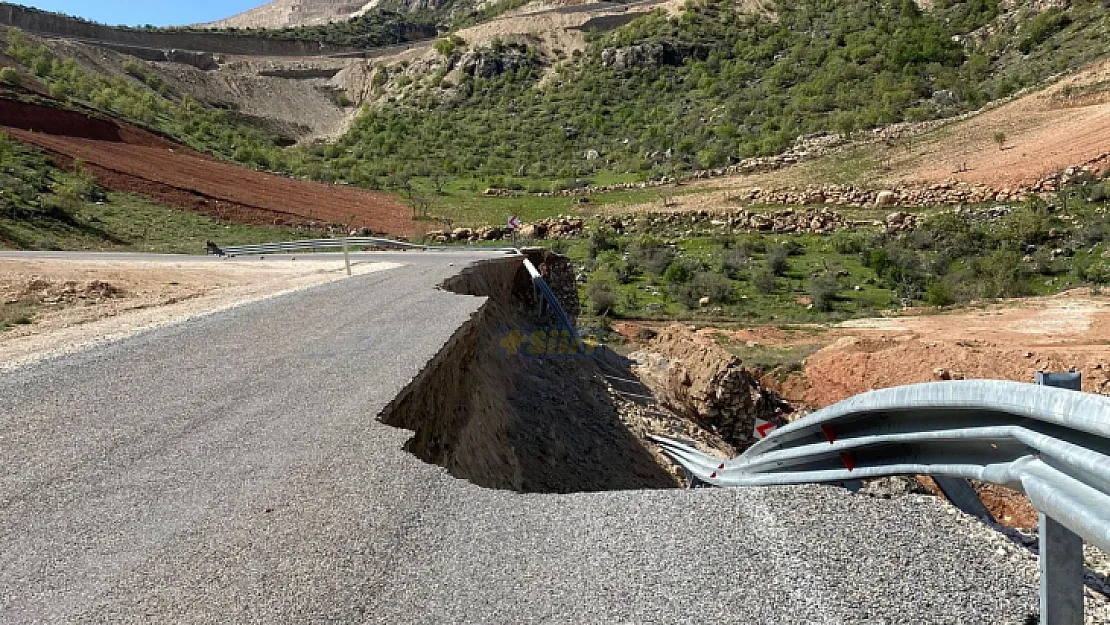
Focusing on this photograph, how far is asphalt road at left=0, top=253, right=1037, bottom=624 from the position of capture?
3.13 metres

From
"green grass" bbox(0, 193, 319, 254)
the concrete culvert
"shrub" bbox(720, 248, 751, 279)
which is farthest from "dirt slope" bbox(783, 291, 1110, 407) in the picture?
"green grass" bbox(0, 193, 319, 254)

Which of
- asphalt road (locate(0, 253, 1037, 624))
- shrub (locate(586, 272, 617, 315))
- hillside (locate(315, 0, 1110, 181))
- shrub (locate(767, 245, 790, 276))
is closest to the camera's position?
asphalt road (locate(0, 253, 1037, 624))

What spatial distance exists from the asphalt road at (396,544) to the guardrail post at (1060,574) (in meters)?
0.21

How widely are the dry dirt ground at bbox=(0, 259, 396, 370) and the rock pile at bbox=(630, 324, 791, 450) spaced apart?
23.9 feet

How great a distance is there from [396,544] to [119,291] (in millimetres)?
13266

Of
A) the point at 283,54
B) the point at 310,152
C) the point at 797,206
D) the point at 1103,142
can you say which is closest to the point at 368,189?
the point at 310,152

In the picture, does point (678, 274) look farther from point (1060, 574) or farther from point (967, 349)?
point (1060, 574)

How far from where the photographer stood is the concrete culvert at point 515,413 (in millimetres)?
7721

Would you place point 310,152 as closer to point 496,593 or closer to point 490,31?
point 490,31

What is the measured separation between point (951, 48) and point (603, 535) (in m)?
68.8

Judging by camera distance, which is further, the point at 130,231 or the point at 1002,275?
the point at 130,231

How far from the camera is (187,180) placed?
41.4 meters

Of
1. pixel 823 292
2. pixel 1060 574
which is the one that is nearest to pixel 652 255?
pixel 823 292

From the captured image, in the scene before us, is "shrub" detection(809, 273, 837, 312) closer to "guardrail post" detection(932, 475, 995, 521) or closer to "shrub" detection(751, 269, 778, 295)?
"shrub" detection(751, 269, 778, 295)
